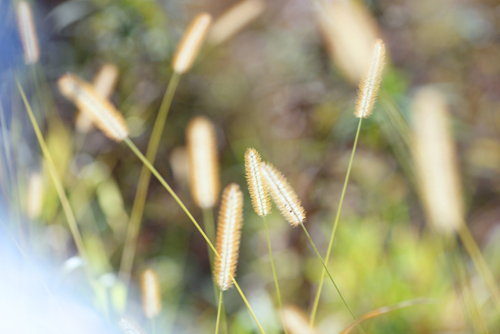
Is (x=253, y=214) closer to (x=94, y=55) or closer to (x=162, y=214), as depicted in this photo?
(x=162, y=214)

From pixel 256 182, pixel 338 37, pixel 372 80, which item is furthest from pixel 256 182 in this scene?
pixel 338 37

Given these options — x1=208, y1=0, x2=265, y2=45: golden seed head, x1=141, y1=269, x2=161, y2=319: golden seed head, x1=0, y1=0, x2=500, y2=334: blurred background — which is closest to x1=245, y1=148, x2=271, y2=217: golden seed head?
x1=141, y1=269, x2=161, y2=319: golden seed head

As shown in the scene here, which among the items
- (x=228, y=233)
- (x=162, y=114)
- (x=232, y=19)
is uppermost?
(x=232, y=19)

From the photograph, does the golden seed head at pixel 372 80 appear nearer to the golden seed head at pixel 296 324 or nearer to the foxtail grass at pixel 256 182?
the foxtail grass at pixel 256 182

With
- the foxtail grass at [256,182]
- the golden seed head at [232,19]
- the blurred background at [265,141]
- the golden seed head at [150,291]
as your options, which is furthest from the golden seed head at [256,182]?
the golden seed head at [232,19]

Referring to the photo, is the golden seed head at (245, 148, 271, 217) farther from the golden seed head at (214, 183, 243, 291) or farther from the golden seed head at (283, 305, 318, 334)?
the golden seed head at (283, 305, 318, 334)

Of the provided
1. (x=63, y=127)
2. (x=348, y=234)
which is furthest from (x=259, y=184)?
(x=63, y=127)

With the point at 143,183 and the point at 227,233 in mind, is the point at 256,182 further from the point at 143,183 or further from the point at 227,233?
the point at 143,183
